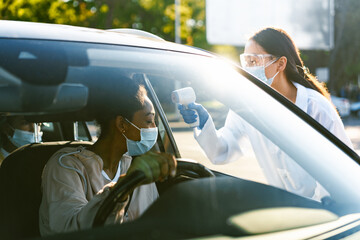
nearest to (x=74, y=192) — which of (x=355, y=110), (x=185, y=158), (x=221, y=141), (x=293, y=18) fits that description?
(x=185, y=158)

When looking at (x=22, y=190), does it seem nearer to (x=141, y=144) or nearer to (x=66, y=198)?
(x=66, y=198)

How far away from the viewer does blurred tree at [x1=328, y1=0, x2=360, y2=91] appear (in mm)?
36281

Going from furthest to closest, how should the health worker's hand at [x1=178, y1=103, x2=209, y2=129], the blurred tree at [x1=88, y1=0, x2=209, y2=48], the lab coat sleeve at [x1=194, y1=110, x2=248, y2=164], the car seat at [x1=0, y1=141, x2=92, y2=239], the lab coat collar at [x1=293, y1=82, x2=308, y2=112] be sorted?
the blurred tree at [x1=88, y1=0, x2=209, y2=48] < the lab coat collar at [x1=293, y1=82, x2=308, y2=112] < the lab coat sleeve at [x1=194, y1=110, x2=248, y2=164] < the health worker's hand at [x1=178, y1=103, x2=209, y2=129] < the car seat at [x1=0, y1=141, x2=92, y2=239]

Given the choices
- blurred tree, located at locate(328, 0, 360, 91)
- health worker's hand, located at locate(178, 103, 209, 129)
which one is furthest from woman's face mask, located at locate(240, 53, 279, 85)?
blurred tree, located at locate(328, 0, 360, 91)

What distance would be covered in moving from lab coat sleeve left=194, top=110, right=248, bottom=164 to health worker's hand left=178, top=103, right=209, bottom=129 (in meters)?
0.04

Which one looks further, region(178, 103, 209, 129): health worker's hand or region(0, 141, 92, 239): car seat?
region(178, 103, 209, 129): health worker's hand

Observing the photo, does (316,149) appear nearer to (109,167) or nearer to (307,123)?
(307,123)

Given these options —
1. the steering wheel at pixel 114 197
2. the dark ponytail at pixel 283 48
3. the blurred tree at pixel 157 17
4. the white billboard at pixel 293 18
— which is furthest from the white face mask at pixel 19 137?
the blurred tree at pixel 157 17

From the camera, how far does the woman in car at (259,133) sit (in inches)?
69.7

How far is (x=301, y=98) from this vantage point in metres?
2.86

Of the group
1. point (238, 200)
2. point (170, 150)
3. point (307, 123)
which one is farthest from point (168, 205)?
point (170, 150)

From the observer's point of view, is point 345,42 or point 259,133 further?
point 345,42

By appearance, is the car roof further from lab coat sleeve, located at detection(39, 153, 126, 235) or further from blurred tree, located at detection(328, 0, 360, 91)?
Answer: blurred tree, located at detection(328, 0, 360, 91)

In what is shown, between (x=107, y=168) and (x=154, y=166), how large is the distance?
2.86 ft
